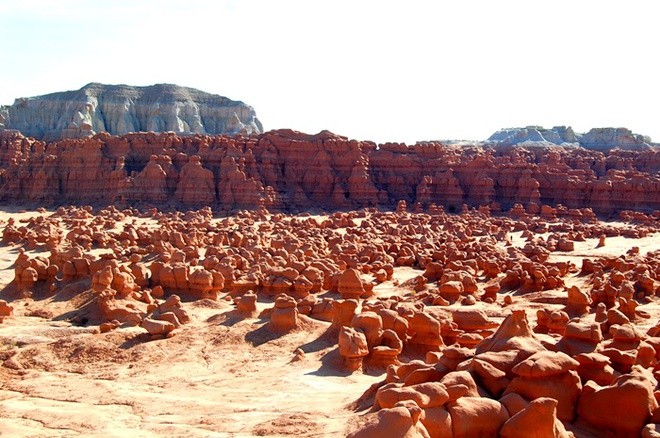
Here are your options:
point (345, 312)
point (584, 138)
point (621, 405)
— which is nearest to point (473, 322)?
point (345, 312)

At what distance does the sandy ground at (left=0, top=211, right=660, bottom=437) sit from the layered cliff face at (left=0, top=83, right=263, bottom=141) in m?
48.2

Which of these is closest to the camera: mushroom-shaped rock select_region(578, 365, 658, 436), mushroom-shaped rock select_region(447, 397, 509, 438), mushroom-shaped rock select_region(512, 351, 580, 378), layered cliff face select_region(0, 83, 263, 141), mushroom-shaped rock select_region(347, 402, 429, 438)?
mushroom-shaped rock select_region(347, 402, 429, 438)

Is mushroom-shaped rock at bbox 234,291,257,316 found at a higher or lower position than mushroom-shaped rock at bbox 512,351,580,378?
lower

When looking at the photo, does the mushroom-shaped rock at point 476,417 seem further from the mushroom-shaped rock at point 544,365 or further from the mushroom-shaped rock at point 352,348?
the mushroom-shaped rock at point 352,348

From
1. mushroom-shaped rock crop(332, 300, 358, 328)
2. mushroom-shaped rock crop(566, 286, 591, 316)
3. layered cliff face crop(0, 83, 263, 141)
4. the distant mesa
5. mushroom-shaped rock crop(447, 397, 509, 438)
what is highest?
layered cliff face crop(0, 83, 263, 141)

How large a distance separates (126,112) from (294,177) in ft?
95.0

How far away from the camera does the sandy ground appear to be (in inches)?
261

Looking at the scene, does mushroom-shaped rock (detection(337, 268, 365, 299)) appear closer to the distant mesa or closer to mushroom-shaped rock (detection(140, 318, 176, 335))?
mushroom-shaped rock (detection(140, 318, 176, 335))

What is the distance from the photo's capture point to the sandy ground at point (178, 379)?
21.8 ft

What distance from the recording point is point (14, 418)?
23.3 feet

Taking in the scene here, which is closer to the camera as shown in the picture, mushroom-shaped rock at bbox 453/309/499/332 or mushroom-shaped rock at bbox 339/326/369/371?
mushroom-shaped rock at bbox 339/326/369/371

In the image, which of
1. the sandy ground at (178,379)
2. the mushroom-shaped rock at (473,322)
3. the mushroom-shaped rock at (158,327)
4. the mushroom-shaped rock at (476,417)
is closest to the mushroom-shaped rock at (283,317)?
the sandy ground at (178,379)

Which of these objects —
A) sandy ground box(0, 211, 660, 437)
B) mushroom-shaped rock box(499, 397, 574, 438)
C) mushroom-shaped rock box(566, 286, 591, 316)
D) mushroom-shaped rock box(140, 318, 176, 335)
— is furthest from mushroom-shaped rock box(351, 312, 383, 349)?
mushroom-shaped rock box(566, 286, 591, 316)

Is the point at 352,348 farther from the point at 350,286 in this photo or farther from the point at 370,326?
the point at 350,286
